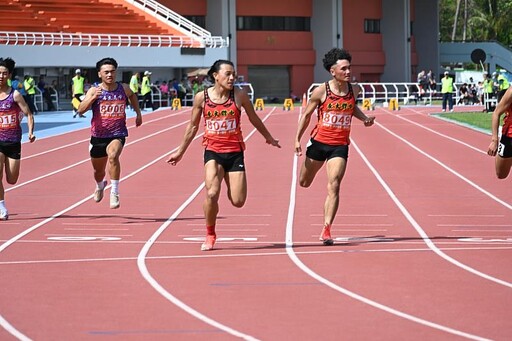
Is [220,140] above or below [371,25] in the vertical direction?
below

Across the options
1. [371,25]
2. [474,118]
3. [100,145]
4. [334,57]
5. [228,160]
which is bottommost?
[474,118]

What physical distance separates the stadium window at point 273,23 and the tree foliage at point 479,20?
20.4 metres

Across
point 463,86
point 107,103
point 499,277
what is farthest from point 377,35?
point 499,277

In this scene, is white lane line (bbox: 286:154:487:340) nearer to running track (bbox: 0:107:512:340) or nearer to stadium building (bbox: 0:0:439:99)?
running track (bbox: 0:107:512:340)

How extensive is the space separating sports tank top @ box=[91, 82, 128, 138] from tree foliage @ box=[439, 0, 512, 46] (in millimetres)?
75717

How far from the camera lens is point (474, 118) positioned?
40594 millimetres

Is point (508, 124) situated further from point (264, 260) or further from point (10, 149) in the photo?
point (10, 149)

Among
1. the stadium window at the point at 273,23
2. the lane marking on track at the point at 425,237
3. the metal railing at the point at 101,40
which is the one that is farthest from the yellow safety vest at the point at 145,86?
the lane marking on track at the point at 425,237

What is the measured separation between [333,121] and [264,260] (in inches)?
74.8

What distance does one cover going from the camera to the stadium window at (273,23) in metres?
69.6

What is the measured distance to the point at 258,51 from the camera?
6925 cm

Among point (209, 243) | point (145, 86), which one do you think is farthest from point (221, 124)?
point (145, 86)

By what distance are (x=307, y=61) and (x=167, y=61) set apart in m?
14.2

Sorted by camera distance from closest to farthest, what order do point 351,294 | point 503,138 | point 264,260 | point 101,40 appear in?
point 351,294 < point 264,260 < point 503,138 < point 101,40
